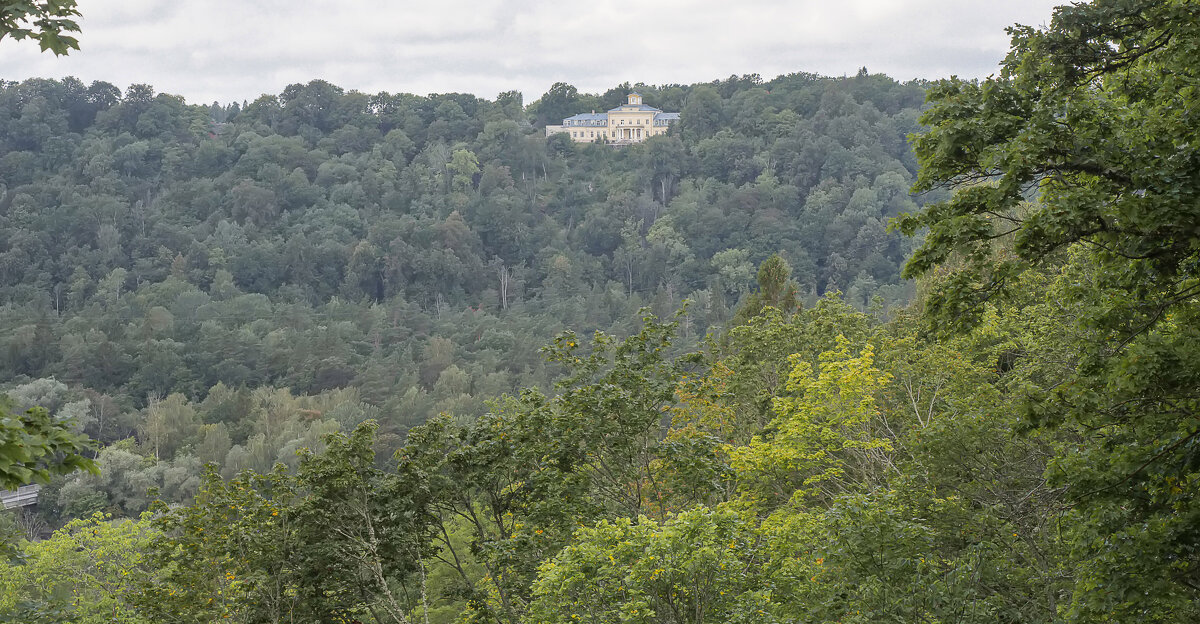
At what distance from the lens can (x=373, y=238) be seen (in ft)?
332

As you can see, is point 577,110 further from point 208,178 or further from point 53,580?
point 53,580

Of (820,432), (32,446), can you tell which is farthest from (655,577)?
(820,432)

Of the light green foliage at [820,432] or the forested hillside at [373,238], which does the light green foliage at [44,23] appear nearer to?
the light green foliage at [820,432]

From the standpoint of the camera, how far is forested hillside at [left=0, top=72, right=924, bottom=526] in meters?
64.8

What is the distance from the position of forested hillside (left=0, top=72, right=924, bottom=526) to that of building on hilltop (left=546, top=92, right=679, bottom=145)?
5823 millimetres

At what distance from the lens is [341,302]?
3556 inches

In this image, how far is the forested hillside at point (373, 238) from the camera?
64.8m

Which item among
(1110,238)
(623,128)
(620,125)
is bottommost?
(1110,238)

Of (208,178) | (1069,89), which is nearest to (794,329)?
(1069,89)

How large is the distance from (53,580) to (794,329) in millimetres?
18361

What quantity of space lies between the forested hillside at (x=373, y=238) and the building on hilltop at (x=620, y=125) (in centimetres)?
582

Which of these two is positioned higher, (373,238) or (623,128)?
(623,128)

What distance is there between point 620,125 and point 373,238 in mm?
49556

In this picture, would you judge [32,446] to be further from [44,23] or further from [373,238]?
[373,238]
